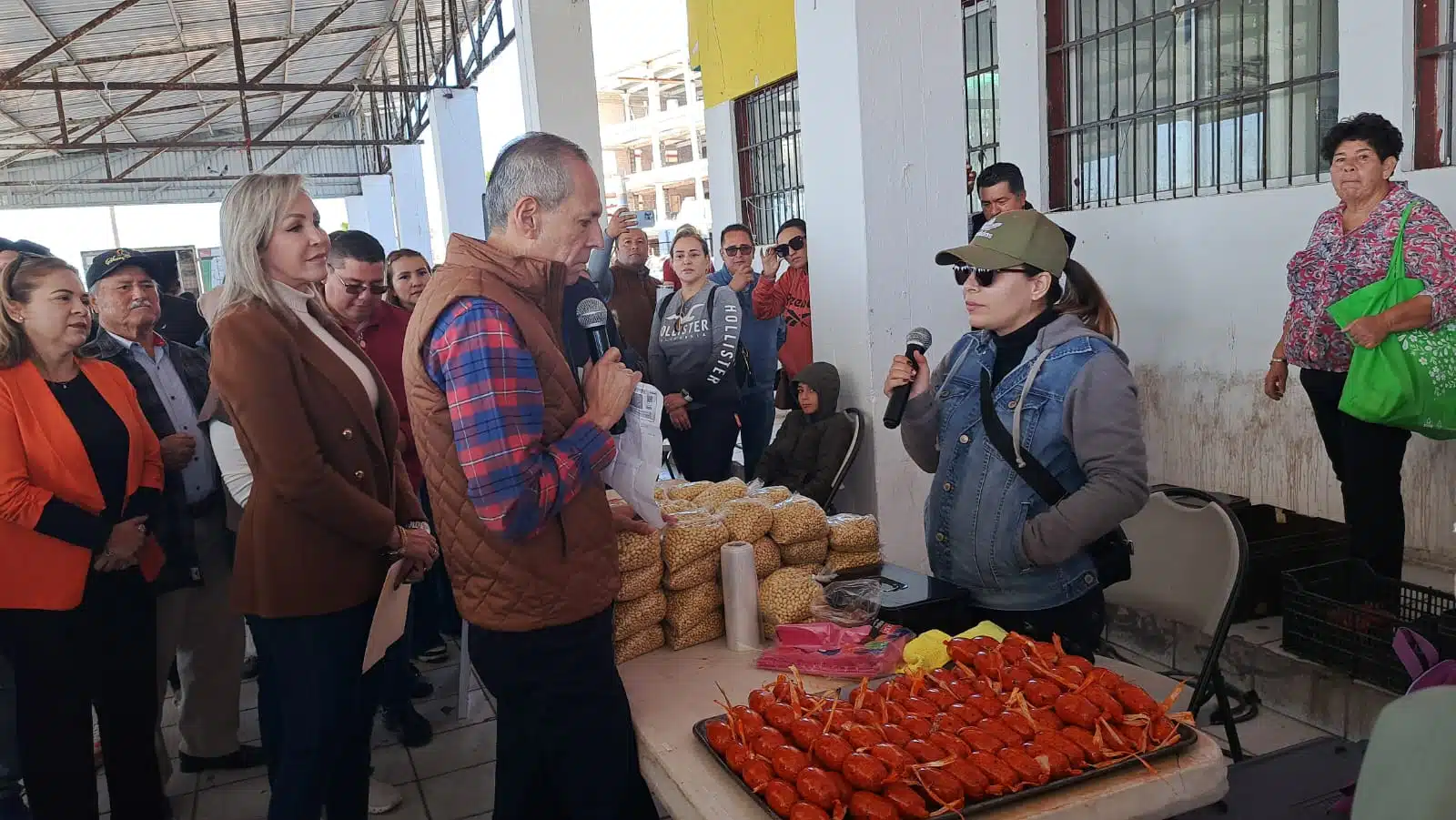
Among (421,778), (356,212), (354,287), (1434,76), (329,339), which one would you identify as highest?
(356,212)

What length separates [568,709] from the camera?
169 centimetres

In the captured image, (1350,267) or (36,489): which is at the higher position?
(1350,267)

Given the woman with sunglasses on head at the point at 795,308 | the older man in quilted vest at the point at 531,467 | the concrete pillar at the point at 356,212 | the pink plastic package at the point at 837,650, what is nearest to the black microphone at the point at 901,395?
the pink plastic package at the point at 837,650

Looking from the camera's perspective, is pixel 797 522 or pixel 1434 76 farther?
pixel 1434 76

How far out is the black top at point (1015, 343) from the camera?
2107 mm

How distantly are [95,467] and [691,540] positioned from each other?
1.52 metres

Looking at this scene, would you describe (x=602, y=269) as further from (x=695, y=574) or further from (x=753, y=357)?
(x=695, y=574)

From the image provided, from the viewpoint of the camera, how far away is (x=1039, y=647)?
1.68 meters

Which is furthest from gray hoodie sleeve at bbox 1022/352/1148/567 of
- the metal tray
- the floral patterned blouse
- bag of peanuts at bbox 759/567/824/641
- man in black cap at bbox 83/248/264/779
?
man in black cap at bbox 83/248/264/779

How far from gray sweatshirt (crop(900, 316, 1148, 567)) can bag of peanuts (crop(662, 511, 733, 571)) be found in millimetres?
607

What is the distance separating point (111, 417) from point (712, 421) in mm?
2519

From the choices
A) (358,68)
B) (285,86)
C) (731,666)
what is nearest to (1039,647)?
(731,666)

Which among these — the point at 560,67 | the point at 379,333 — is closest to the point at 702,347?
the point at 379,333

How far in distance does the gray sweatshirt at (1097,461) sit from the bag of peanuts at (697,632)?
63cm
